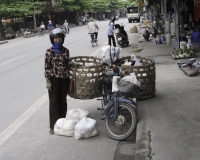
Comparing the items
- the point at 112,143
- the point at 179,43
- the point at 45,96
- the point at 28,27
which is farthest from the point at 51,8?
the point at 112,143

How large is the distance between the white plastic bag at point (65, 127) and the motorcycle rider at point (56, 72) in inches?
8.6

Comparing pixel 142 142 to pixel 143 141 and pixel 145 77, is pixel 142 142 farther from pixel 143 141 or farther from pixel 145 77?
pixel 145 77

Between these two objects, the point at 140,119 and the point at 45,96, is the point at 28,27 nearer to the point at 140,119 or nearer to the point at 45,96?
the point at 45,96

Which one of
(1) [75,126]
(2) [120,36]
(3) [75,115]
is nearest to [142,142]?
(1) [75,126]

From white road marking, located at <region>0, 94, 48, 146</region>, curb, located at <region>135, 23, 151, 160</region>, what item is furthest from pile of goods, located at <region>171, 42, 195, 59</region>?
curb, located at <region>135, 23, 151, 160</region>

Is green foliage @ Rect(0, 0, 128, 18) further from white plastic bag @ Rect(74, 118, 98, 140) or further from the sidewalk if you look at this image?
white plastic bag @ Rect(74, 118, 98, 140)

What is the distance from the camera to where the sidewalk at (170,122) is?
4.54 meters

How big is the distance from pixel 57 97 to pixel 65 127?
583 millimetres

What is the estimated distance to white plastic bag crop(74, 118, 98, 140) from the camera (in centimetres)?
565

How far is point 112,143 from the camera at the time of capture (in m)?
5.51

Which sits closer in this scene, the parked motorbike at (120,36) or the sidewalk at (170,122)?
the sidewalk at (170,122)

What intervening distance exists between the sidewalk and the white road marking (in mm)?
2317

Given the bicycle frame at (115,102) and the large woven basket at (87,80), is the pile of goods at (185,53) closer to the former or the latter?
the large woven basket at (87,80)

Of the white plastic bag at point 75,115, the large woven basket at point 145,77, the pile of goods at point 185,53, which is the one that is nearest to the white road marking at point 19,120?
the white plastic bag at point 75,115
